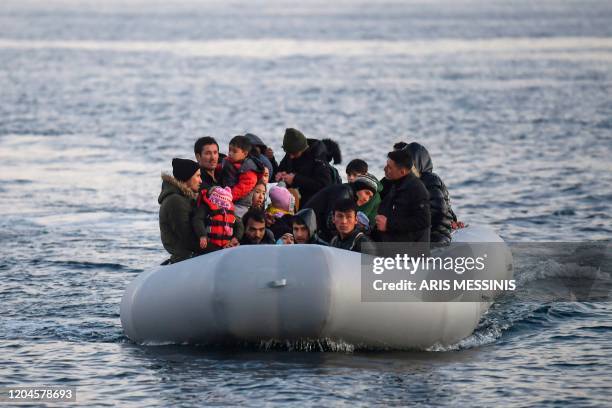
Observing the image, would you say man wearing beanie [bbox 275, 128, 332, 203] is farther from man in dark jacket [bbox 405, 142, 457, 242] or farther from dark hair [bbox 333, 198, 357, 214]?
dark hair [bbox 333, 198, 357, 214]

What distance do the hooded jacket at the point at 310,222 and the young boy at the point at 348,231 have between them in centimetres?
23

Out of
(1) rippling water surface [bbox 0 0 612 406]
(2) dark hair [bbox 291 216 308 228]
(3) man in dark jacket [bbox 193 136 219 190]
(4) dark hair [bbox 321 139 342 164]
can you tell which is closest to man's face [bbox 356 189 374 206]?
(2) dark hair [bbox 291 216 308 228]

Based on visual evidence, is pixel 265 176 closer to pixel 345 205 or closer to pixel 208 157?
pixel 208 157

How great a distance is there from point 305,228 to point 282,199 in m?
1.15

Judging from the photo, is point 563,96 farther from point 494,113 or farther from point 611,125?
point 611,125

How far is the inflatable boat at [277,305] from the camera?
1287 cm

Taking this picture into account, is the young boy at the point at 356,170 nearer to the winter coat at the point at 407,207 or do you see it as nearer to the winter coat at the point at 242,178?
the winter coat at the point at 242,178

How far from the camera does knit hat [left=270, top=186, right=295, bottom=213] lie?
1491cm

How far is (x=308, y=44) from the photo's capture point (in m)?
80.2

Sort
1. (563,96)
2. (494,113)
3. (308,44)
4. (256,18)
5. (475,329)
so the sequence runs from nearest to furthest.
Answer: (475,329) < (494,113) < (563,96) < (308,44) < (256,18)

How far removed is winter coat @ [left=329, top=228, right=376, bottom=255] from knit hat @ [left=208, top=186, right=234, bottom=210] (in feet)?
3.78

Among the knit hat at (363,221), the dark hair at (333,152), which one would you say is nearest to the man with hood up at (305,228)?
the knit hat at (363,221)

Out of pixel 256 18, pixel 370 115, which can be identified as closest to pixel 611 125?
pixel 370 115

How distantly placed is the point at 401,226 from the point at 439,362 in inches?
54.7
